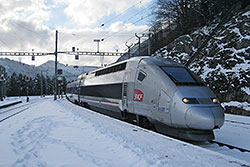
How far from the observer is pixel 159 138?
632cm

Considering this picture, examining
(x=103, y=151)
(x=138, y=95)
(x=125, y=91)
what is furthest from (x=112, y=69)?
(x=103, y=151)

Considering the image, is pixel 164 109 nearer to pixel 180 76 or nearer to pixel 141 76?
pixel 180 76

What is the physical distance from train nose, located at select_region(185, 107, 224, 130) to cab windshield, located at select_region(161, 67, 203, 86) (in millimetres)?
1269

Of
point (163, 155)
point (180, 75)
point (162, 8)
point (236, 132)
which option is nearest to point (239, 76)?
point (236, 132)

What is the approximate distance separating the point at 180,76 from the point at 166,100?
4.19 feet

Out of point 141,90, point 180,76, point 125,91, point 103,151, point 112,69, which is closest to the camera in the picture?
point 103,151

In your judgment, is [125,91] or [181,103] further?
[125,91]

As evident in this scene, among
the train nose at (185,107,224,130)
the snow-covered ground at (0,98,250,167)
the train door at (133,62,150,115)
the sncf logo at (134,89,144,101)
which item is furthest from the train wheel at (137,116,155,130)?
the train nose at (185,107,224,130)

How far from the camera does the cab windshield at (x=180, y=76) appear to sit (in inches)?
303

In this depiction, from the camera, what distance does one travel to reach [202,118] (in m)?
6.36

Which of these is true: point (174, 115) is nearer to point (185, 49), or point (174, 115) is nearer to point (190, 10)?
point (185, 49)

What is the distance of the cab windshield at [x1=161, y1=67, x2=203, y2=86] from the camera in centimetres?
769

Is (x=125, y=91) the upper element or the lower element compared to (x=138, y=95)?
upper

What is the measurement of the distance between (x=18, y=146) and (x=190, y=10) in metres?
33.2
